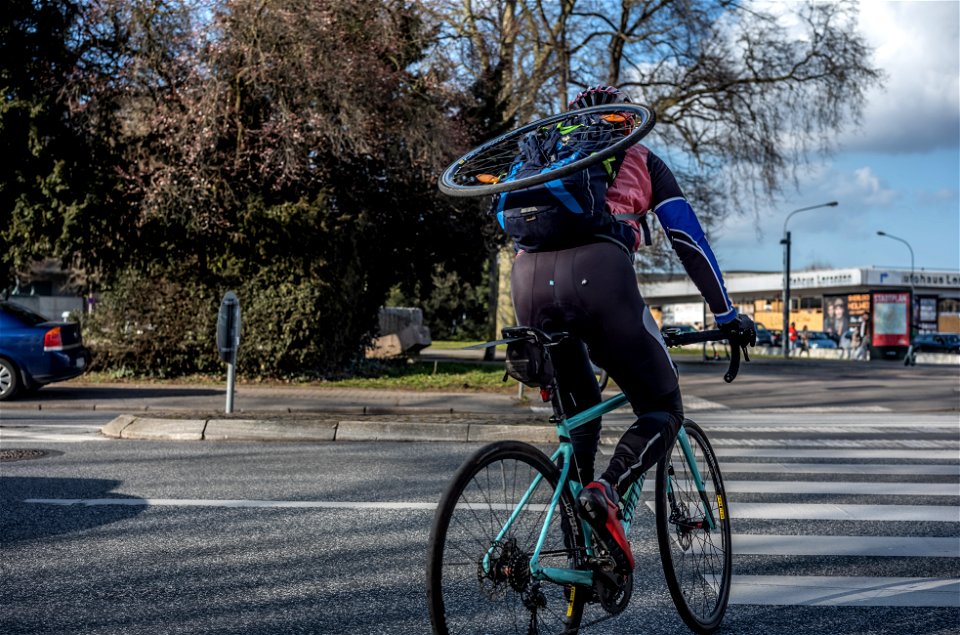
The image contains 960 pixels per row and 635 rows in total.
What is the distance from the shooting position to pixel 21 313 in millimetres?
14477

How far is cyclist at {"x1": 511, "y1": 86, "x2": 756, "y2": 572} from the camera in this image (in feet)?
9.97

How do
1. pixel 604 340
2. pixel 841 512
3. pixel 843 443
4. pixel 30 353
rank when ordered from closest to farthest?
pixel 604 340 < pixel 841 512 < pixel 843 443 < pixel 30 353

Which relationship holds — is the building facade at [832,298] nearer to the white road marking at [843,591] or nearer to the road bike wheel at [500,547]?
the white road marking at [843,591]

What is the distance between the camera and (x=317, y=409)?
1239 centimetres

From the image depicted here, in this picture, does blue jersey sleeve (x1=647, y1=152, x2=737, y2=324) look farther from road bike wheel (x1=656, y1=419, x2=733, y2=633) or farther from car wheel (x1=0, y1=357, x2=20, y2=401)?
car wheel (x1=0, y1=357, x2=20, y2=401)

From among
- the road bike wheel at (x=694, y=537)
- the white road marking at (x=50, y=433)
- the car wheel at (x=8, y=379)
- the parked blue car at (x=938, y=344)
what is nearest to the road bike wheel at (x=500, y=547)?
the road bike wheel at (x=694, y=537)

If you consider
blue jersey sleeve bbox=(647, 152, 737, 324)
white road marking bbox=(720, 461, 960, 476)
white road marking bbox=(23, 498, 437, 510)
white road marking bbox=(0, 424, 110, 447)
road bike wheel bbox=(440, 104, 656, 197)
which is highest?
road bike wheel bbox=(440, 104, 656, 197)

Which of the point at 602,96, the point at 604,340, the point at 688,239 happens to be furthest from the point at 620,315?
the point at 602,96

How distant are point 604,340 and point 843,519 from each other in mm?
3499

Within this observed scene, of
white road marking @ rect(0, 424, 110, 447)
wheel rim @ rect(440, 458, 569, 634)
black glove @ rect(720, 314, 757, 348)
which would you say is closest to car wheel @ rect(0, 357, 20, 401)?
white road marking @ rect(0, 424, 110, 447)

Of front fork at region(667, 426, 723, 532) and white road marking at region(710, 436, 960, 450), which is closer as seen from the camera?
front fork at region(667, 426, 723, 532)

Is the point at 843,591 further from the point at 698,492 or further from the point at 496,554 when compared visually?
the point at 496,554

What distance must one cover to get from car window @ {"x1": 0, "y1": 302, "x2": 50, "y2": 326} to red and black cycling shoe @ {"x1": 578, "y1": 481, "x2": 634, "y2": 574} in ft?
43.3

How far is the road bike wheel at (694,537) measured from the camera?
11.8 ft
